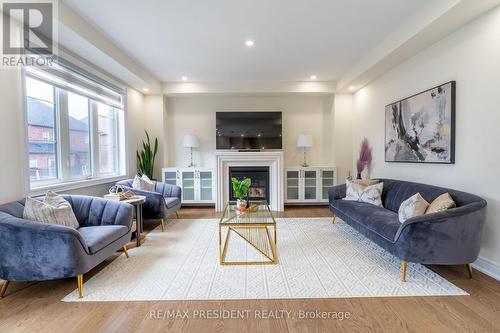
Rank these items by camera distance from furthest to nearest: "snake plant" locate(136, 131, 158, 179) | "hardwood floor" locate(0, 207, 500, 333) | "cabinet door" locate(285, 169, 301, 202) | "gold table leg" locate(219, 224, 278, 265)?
"cabinet door" locate(285, 169, 301, 202)
"snake plant" locate(136, 131, 158, 179)
"gold table leg" locate(219, 224, 278, 265)
"hardwood floor" locate(0, 207, 500, 333)

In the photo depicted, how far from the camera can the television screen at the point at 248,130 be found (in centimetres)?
535

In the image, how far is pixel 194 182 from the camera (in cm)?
528

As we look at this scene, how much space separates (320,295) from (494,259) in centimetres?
188

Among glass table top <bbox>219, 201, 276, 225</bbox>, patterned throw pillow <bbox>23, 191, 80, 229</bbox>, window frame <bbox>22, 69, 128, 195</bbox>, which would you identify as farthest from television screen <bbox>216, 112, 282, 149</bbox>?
patterned throw pillow <bbox>23, 191, 80, 229</bbox>

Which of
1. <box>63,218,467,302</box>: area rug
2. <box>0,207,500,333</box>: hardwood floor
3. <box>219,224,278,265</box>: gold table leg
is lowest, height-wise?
<box>0,207,500,333</box>: hardwood floor

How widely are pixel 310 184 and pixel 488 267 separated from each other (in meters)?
3.22

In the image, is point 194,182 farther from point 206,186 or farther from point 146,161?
point 146,161

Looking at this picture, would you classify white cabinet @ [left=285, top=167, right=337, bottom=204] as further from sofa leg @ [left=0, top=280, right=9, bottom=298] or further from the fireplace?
sofa leg @ [left=0, top=280, right=9, bottom=298]

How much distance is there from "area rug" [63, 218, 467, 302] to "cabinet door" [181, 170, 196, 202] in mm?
1994

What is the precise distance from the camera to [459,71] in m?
2.66

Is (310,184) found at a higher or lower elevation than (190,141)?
lower

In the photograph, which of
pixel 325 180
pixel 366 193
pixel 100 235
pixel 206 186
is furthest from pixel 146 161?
pixel 366 193

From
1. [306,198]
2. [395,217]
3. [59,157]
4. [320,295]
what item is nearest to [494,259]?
[395,217]

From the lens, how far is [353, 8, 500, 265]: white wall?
2.31 metres
